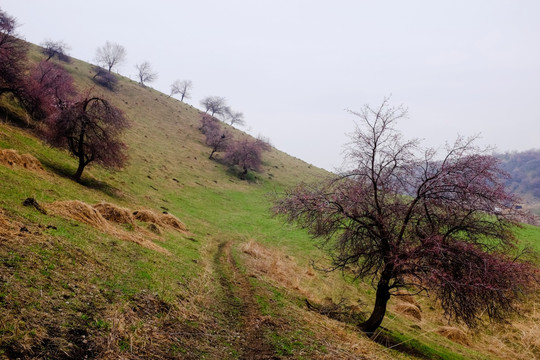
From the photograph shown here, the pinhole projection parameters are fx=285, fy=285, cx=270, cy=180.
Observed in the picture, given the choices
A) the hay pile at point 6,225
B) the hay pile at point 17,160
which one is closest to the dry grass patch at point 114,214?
the hay pile at point 17,160

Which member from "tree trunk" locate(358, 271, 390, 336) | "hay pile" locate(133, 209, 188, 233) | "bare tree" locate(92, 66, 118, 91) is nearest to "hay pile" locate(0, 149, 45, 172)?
"hay pile" locate(133, 209, 188, 233)

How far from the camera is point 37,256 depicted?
7168 millimetres

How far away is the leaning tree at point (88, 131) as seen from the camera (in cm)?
2519

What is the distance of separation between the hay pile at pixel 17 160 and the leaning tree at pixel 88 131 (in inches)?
162

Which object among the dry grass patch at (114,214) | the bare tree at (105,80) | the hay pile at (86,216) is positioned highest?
the bare tree at (105,80)

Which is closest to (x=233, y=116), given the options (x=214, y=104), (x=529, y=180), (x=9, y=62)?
(x=214, y=104)

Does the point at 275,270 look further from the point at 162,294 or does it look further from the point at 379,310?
the point at 162,294

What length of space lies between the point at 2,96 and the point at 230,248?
35294 millimetres

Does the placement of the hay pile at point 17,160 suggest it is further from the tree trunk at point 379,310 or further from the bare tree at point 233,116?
the bare tree at point 233,116

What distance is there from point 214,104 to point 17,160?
93622mm

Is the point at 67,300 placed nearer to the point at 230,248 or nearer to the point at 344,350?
the point at 344,350

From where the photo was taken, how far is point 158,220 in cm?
2252

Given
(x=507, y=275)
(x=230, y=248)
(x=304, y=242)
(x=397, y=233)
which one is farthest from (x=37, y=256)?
(x=304, y=242)

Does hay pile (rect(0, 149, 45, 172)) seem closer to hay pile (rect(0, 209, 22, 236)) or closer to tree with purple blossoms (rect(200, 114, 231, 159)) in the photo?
hay pile (rect(0, 209, 22, 236))
